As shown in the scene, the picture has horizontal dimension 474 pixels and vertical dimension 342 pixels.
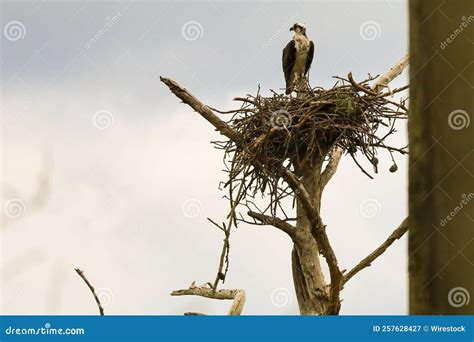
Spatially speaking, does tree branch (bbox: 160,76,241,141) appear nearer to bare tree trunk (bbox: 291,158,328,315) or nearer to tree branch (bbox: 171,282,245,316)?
bare tree trunk (bbox: 291,158,328,315)

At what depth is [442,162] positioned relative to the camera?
3.96 feet

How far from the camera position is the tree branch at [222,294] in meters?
4.13

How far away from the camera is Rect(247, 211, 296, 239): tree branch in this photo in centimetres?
492

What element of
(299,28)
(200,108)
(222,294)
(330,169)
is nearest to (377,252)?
(330,169)

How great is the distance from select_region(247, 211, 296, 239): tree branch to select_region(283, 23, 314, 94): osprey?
2721 mm

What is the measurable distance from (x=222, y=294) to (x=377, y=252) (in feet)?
3.69

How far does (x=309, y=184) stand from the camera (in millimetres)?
5277

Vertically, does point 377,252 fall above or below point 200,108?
below

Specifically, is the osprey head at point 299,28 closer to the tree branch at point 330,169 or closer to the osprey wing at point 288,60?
the osprey wing at point 288,60

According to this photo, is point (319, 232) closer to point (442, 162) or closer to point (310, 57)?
point (442, 162)

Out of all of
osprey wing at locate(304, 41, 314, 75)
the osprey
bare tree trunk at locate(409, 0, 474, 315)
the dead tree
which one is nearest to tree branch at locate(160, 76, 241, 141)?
the dead tree

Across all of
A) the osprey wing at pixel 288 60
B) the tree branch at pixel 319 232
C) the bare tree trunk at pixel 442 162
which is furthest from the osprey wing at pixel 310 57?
the bare tree trunk at pixel 442 162
